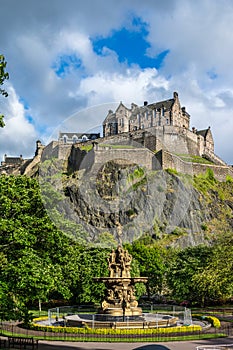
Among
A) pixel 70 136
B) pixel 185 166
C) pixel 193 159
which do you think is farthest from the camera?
pixel 193 159

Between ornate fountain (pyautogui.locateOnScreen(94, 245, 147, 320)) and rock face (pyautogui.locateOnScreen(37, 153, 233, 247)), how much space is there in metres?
35.7

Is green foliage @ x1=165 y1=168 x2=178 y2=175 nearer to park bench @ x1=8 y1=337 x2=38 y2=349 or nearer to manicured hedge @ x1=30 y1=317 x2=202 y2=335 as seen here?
manicured hedge @ x1=30 y1=317 x2=202 y2=335

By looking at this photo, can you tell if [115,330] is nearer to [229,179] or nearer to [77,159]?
[77,159]

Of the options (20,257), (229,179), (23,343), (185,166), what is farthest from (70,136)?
(229,179)

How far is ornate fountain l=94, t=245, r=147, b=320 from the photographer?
25.1 meters

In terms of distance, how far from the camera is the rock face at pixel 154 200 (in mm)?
71375

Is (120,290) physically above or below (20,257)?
below

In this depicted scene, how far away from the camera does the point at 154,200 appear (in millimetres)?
76938

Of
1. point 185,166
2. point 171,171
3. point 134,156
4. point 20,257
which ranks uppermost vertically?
point 134,156

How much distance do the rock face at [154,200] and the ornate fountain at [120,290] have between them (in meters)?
35.7

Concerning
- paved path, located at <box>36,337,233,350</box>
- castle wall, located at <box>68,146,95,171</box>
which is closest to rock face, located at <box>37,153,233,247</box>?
castle wall, located at <box>68,146,95,171</box>

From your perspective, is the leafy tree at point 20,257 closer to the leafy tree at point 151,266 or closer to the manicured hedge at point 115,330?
the manicured hedge at point 115,330

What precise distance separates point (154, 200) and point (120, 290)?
51.7 meters

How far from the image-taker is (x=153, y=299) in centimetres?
5384
